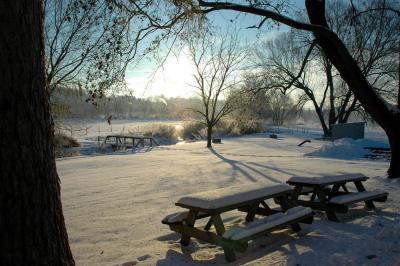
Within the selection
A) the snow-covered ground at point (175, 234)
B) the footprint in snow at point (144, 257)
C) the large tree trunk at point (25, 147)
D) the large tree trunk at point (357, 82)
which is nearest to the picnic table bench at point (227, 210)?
the snow-covered ground at point (175, 234)

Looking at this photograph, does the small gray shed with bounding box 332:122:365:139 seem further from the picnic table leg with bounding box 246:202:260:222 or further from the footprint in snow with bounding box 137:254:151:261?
the footprint in snow with bounding box 137:254:151:261

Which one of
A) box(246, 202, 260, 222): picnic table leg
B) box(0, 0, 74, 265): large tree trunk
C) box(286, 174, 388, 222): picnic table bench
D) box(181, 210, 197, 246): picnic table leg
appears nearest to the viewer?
box(0, 0, 74, 265): large tree trunk

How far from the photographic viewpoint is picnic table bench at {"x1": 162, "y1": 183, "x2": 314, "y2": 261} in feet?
13.2

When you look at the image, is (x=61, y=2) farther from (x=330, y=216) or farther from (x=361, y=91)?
(x=330, y=216)

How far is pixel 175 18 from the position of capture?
8.88 m

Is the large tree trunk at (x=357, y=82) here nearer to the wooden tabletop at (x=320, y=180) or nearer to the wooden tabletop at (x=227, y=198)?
the wooden tabletop at (x=320, y=180)

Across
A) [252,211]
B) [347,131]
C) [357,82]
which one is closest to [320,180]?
[252,211]

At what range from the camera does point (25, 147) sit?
2.68 metres

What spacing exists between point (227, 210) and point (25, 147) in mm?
2309

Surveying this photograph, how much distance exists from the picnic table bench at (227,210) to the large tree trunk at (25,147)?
1744 millimetres

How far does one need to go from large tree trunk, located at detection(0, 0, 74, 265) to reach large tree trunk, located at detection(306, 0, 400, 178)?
7.39 meters

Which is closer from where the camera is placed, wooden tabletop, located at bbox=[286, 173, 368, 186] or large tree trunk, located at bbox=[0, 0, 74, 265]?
large tree trunk, located at bbox=[0, 0, 74, 265]

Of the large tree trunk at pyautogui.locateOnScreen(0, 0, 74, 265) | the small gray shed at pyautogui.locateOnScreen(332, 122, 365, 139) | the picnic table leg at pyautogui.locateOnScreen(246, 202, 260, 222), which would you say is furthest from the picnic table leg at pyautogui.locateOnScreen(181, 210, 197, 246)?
the small gray shed at pyautogui.locateOnScreen(332, 122, 365, 139)

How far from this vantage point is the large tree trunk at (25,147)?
103 inches
